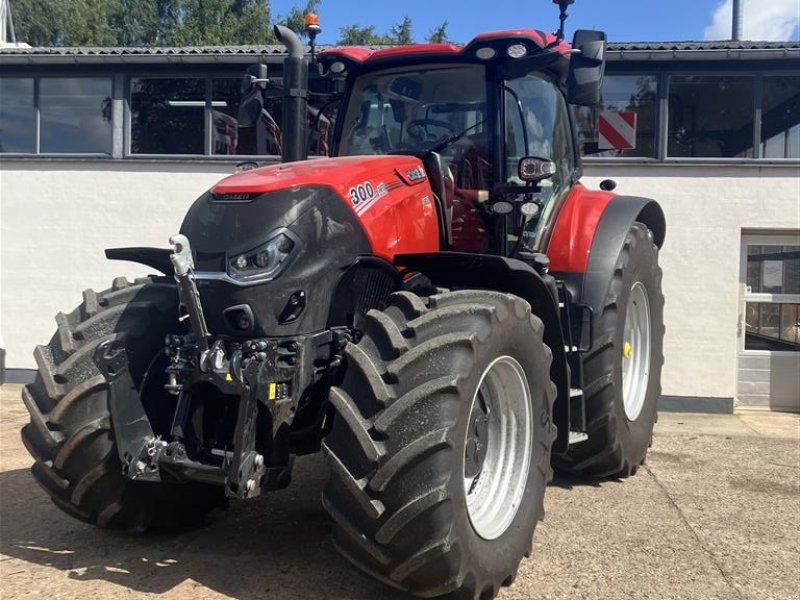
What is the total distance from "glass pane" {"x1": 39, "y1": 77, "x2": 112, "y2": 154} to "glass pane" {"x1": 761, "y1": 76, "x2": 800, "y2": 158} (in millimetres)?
7513

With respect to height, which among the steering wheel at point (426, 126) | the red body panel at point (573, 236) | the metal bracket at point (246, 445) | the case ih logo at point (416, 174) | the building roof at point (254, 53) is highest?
the building roof at point (254, 53)

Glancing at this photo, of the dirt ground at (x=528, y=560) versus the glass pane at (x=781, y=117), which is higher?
the glass pane at (x=781, y=117)

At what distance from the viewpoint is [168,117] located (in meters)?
9.06

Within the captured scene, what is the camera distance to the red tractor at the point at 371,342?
2.79 meters

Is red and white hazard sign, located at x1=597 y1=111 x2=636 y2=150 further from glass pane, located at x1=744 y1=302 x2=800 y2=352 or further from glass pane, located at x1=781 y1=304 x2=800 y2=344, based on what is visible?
glass pane, located at x1=781 y1=304 x2=800 y2=344

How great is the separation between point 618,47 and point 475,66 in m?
4.65

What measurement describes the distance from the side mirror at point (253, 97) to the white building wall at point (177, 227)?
15.2 ft

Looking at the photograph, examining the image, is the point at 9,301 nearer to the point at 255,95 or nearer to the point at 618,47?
the point at 255,95

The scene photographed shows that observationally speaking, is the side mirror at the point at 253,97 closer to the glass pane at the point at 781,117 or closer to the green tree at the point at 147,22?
the glass pane at the point at 781,117

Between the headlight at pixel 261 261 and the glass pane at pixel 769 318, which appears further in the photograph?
the glass pane at pixel 769 318

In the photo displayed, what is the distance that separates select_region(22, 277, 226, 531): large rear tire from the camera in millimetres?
3311

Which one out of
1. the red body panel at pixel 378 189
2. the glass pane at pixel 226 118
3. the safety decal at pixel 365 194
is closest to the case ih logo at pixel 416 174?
the red body panel at pixel 378 189

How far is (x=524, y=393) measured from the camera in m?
3.49

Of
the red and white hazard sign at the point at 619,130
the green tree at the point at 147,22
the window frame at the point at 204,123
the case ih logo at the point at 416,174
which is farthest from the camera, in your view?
the green tree at the point at 147,22
